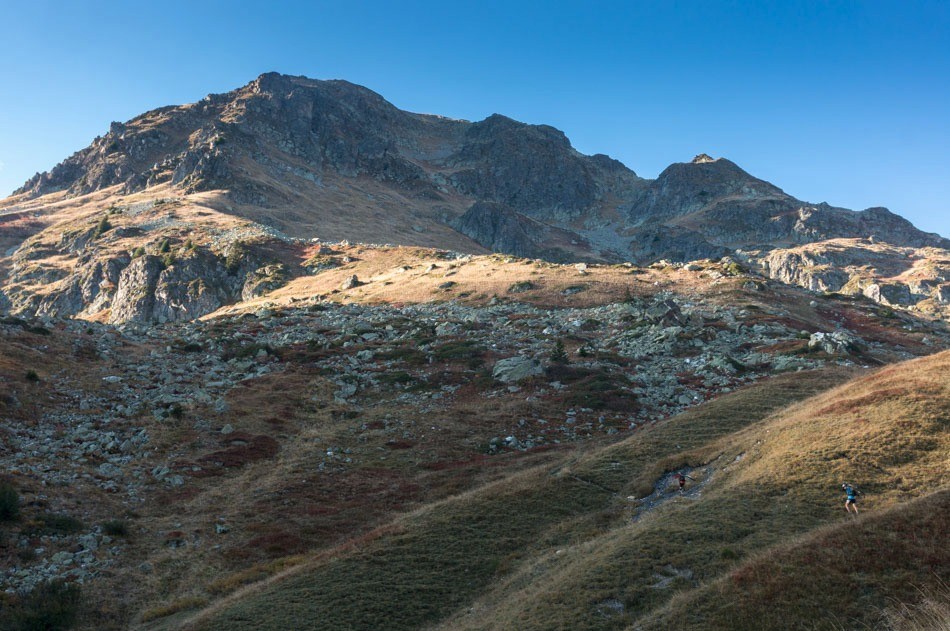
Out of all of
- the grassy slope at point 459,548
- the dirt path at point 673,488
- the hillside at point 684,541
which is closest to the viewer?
the hillside at point 684,541

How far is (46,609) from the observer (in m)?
17.2

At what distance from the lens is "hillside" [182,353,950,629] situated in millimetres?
13250

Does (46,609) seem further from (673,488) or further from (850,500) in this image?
(850,500)

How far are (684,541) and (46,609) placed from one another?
20.6 metres

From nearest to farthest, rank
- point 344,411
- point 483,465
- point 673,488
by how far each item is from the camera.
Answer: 1. point 673,488
2. point 483,465
3. point 344,411

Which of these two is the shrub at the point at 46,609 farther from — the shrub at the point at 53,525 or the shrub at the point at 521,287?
the shrub at the point at 521,287

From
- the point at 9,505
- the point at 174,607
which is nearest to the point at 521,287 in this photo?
the point at 9,505

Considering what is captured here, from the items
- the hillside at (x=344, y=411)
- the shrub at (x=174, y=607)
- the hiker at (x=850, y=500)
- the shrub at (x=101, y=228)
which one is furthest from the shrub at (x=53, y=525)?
the shrub at (x=101, y=228)

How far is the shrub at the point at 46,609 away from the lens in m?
16.7

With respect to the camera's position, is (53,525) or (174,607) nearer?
(174,607)

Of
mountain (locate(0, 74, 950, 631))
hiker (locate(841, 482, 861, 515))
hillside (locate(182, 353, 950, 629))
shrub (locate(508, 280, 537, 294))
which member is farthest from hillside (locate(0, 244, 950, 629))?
hiker (locate(841, 482, 861, 515))

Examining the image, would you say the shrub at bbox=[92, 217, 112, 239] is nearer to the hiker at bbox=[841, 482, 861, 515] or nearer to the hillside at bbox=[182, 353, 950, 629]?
the hillside at bbox=[182, 353, 950, 629]

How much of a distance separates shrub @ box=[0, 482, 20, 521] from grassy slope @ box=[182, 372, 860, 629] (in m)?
10.6

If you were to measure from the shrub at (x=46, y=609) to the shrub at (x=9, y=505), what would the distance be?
4700 millimetres
